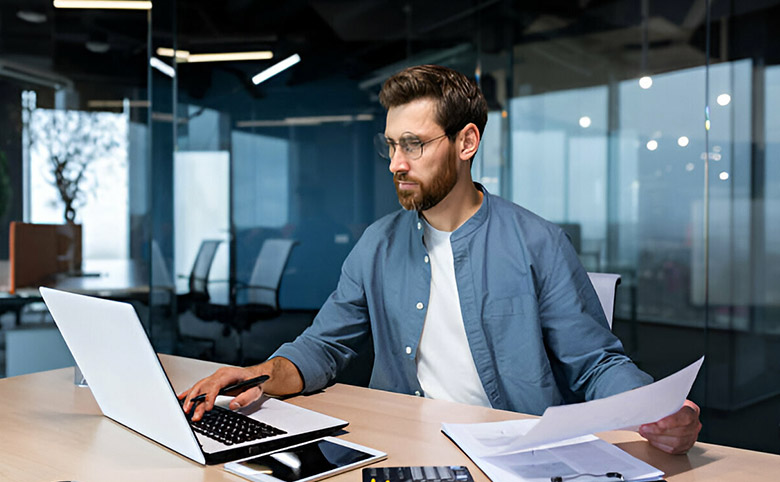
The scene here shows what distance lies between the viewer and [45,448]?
1128 millimetres

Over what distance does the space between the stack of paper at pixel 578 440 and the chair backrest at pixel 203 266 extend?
3801mm

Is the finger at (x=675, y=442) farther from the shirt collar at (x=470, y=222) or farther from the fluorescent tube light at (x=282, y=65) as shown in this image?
the fluorescent tube light at (x=282, y=65)

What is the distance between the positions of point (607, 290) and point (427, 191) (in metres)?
0.54

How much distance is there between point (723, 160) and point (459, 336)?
2554mm

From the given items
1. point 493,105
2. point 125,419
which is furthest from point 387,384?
point 493,105

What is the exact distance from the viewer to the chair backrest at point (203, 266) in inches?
184

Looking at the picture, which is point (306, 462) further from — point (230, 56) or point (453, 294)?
point (230, 56)

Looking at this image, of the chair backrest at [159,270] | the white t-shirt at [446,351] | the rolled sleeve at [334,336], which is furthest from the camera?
the chair backrest at [159,270]

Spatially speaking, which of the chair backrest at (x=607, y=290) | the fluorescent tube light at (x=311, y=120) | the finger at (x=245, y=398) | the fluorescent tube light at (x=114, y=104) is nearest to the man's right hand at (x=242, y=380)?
the finger at (x=245, y=398)

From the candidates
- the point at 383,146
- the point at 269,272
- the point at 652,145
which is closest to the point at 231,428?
the point at 383,146

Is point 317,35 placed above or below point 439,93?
above

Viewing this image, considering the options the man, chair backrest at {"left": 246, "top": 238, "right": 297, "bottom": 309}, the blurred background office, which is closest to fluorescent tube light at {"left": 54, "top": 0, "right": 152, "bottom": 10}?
the blurred background office

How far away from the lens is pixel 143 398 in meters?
1.07

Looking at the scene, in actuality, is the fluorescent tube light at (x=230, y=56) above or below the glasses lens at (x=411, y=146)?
above
